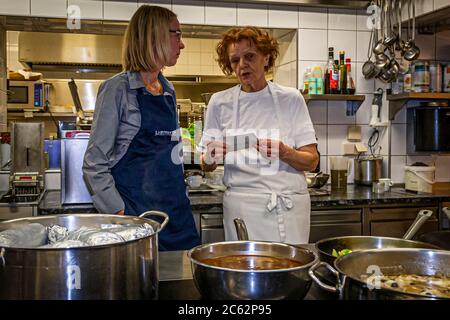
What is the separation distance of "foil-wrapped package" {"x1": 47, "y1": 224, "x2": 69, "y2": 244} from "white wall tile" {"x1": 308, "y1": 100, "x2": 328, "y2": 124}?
8.60ft

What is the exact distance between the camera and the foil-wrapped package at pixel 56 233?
3.03 ft

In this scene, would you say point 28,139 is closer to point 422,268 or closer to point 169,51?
point 169,51

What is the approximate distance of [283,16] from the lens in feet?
10.8

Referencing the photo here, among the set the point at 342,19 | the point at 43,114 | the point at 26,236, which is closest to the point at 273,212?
the point at 26,236

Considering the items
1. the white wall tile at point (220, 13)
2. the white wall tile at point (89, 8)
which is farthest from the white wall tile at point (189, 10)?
the white wall tile at point (89, 8)

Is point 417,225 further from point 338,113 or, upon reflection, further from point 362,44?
point 362,44

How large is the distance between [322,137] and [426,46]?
1032 mm

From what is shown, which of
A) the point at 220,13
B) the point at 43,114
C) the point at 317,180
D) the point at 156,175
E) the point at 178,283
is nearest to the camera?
the point at 178,283

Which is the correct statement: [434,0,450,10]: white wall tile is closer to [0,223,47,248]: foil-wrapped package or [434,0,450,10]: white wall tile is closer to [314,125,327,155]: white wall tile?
[314,125,327,155]: white wall tile

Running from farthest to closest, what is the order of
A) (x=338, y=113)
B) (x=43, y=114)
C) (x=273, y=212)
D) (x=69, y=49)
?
(x=43, y=114), (x=69, y=49), (x=338, y=113), (x=273, y=212)

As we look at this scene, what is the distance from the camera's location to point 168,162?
1862 millimetres

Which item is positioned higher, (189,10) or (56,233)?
(189,10)
